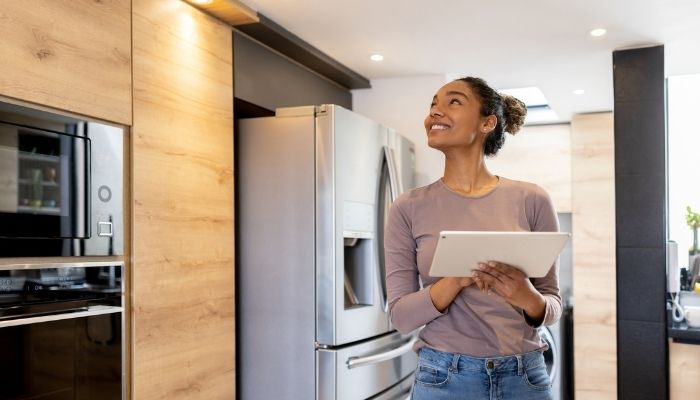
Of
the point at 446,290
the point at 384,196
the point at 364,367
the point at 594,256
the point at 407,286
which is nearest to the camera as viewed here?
the point at 446,290

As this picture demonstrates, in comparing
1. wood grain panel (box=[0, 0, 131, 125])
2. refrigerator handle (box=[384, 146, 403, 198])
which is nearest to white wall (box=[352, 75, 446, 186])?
refrigerator handle (box=[384, 146, 403, 198])

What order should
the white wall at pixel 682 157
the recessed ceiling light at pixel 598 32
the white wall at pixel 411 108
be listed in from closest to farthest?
the recessed ceiling light at pixel 598 32, the white wall at pixel 411 108, the white wall at pixel 682 157

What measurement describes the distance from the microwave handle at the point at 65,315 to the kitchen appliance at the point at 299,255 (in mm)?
789

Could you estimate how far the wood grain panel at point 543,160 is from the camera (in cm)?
494

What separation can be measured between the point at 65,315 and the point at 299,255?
1.01 meters

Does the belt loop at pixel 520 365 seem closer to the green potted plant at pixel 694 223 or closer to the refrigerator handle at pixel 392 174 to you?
the refrigerator handle at pixel 392 174

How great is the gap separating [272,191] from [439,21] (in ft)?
3.10

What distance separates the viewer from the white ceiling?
8.49 ft

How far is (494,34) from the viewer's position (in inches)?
116

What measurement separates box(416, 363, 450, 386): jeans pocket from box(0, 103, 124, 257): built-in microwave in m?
1.02

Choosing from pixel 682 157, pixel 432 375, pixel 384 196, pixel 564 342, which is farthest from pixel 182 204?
pixel 564 342

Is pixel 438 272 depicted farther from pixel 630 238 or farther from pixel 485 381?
pixel 630 238

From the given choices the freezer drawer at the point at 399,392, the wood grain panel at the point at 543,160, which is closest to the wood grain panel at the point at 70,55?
the freezer drawer at the point at 399,392

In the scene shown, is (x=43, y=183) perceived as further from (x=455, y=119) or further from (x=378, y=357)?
(x=378, y=357)
